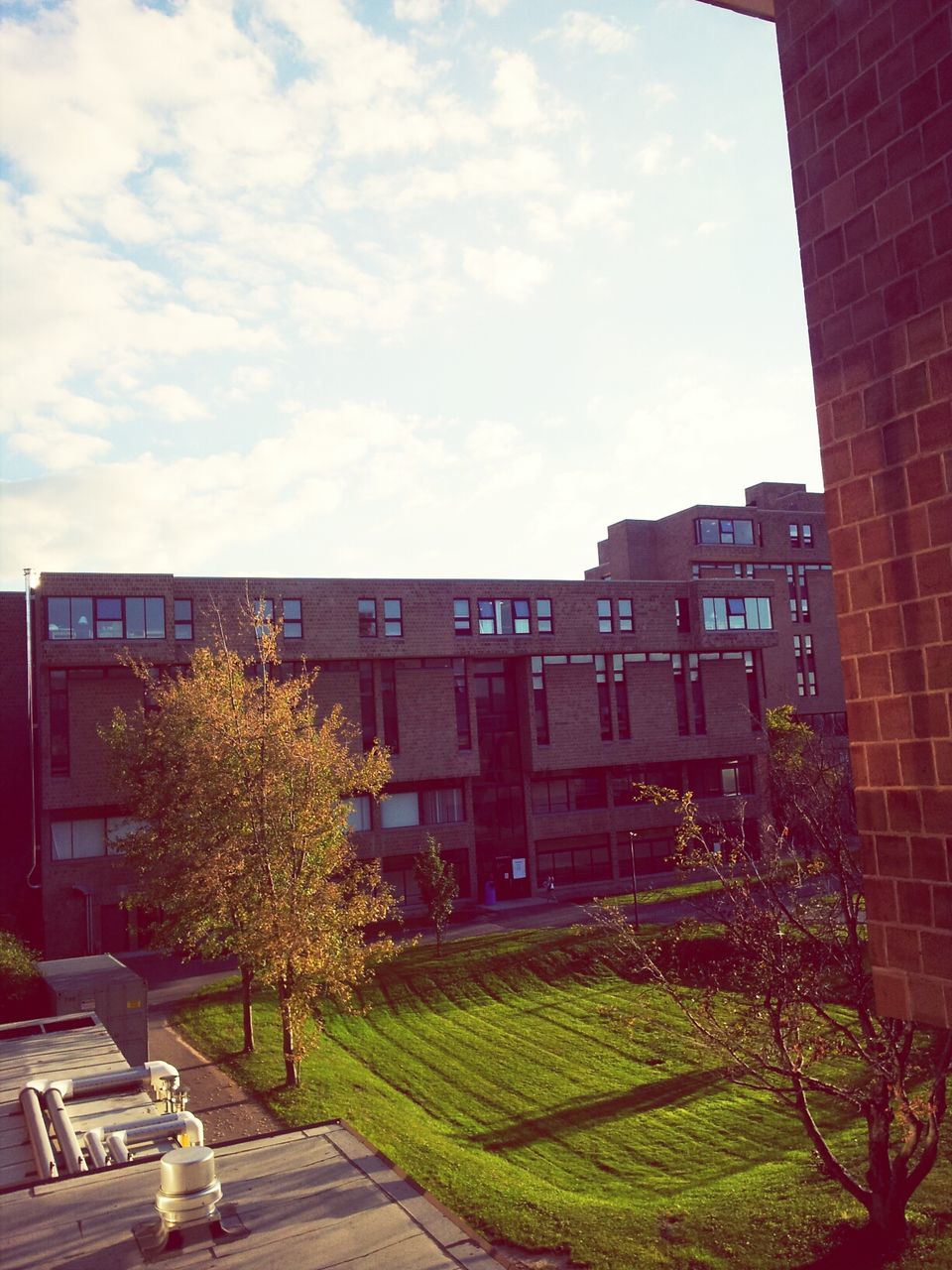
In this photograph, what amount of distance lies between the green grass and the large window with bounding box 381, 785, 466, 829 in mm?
12985

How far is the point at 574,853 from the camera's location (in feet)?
168

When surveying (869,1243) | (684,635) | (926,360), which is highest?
(684,635)

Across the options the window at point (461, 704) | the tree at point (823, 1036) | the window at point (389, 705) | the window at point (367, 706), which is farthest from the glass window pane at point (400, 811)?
the tree at point (823, 1036)

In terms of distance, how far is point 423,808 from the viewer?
47.4m

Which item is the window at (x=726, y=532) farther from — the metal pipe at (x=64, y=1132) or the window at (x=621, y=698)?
the metal pipe at (x=64, y=1132)

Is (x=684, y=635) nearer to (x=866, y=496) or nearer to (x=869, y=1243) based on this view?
(x=869, y=1243)

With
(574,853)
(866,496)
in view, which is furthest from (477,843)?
(866,496)

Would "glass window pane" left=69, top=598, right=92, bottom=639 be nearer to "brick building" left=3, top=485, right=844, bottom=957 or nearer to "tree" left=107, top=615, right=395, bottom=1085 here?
"brick building" left=3, top=485, right=844, bottom=957

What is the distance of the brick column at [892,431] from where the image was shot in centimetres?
402

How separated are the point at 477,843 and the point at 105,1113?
36.3 meters

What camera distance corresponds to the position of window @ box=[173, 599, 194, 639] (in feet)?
136

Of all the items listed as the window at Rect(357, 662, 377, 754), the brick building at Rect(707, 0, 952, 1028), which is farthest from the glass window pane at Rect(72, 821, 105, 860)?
the brick building at Rect(707, 0, 952, 1028)

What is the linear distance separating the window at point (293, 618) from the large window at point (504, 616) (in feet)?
30.4

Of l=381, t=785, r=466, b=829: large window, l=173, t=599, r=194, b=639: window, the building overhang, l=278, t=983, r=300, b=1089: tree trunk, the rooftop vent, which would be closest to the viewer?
the building overhang
